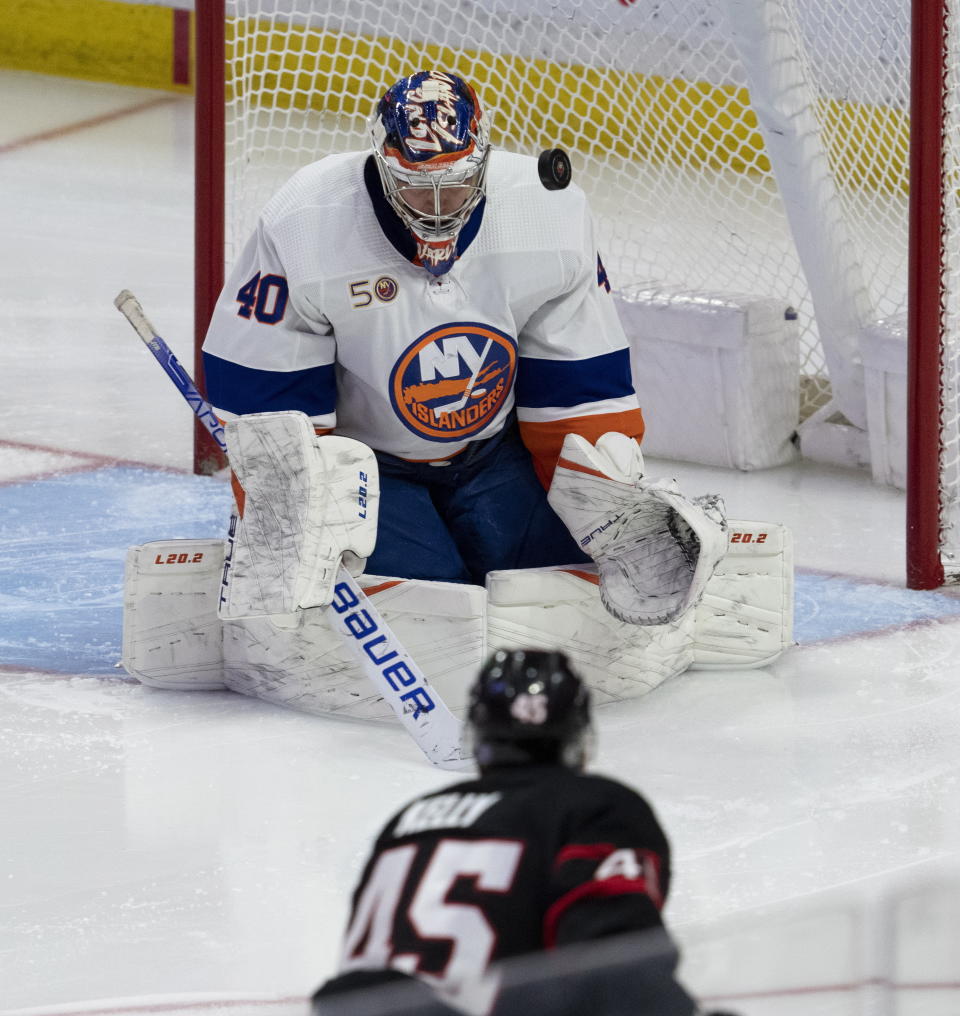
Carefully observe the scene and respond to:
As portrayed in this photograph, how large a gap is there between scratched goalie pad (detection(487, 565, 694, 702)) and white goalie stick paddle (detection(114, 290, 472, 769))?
0.55 ft

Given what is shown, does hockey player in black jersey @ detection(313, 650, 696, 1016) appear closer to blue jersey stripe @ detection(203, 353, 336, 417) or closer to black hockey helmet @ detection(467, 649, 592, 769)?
black hockey helmet @ detection(467, 649, 592, 769)

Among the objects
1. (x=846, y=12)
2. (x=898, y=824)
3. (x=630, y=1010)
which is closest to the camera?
(x=630, y=1010)

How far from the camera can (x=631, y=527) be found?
314 cm

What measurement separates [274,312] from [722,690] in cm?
93

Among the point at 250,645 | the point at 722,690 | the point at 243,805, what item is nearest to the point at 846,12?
the point at 722,690

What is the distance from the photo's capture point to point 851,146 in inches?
195

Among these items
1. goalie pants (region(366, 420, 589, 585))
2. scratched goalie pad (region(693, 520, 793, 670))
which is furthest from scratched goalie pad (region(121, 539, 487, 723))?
scratched goalie pad (region(693, 520, 793, 670))

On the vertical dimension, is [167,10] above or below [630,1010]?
above

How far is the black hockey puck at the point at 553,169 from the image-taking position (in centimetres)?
302

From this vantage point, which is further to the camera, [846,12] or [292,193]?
[846,12]

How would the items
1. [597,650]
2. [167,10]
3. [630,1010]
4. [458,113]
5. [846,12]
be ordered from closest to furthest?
[630,1010] < [458,113] < [597,650] < [846,12] < [167,10]

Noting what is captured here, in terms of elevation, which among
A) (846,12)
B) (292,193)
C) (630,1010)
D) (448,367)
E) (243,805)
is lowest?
(243,805)

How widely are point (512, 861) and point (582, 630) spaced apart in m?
1.66

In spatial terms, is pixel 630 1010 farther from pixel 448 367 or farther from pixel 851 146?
pixel 851 146
